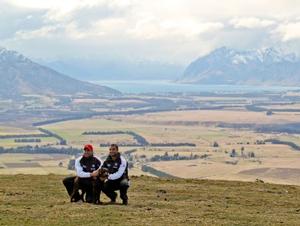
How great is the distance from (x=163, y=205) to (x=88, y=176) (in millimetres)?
2995

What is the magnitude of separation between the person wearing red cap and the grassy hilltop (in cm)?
58

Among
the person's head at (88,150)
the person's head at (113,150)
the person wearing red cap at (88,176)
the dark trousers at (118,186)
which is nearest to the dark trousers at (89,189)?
the person wearing red cap at (88,176)

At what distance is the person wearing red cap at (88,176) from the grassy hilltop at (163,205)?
1.91ft

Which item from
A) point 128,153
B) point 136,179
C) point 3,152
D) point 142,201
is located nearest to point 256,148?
point 128,153

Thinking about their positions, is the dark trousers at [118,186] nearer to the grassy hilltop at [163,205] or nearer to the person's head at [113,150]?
the grassy hilltop at [163,205]

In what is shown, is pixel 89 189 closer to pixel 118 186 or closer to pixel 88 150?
pixel 118 186

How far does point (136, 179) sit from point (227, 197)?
800 cm

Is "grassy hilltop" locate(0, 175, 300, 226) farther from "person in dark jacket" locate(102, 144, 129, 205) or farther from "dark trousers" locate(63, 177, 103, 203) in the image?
"person in dark jacket" locate(102, 144, 129, 205)

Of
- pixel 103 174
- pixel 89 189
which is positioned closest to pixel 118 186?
pixel 103 174

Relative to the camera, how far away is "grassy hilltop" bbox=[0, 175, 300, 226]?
2036cm

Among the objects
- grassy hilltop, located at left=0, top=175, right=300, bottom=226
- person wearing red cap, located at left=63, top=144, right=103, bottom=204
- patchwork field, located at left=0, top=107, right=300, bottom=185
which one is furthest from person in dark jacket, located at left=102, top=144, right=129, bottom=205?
patchwork field, located at left=0, top=107, right=300, bottom=185

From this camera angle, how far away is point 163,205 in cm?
2412

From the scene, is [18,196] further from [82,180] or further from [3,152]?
[3,152]

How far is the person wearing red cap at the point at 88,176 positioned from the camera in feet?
75.6
